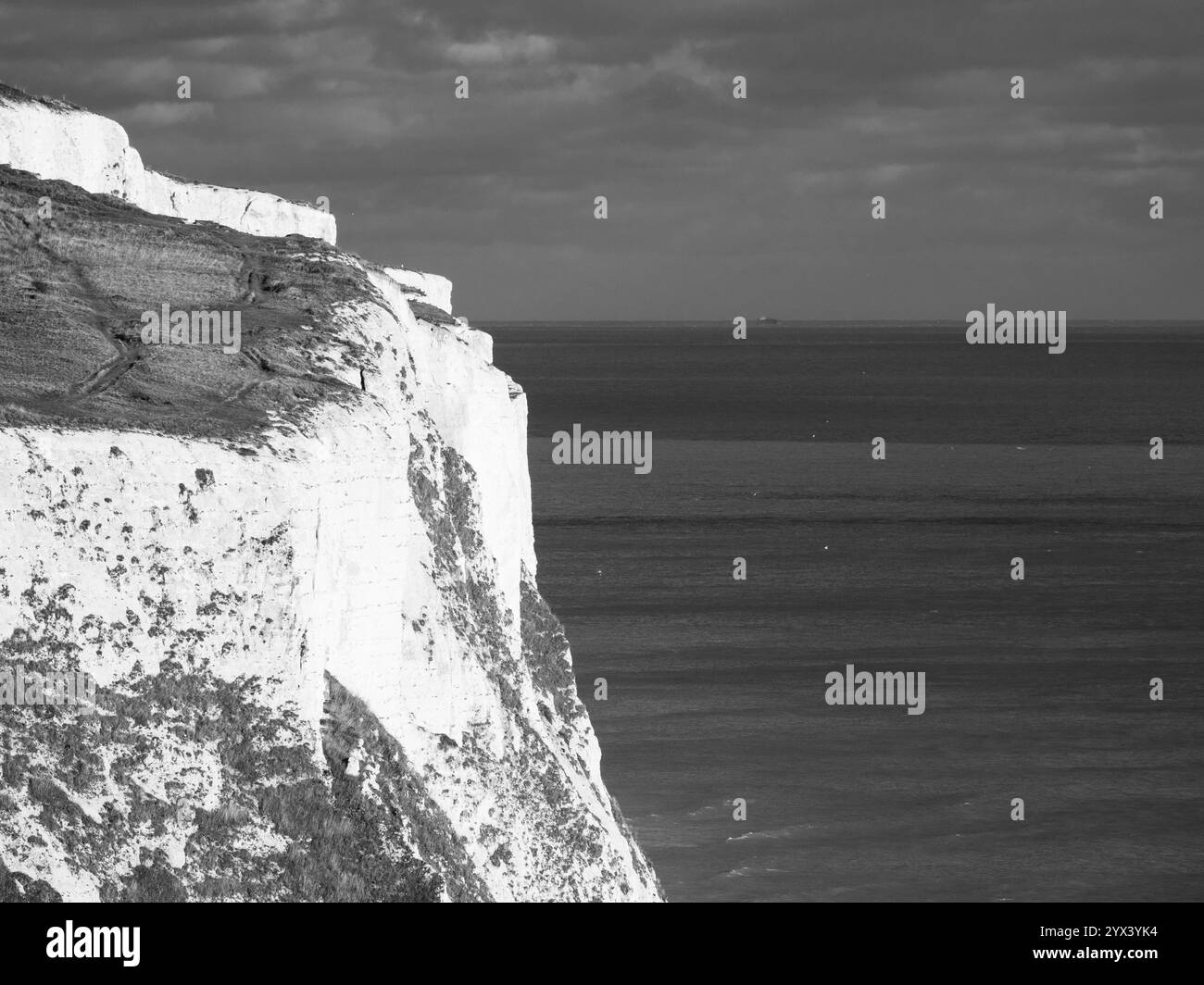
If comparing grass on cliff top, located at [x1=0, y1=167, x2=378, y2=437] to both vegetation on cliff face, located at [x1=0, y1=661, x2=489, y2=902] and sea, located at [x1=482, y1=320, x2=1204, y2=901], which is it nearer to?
vegetation on cliff face, located at [x1=0, y1=661, x2=489, y2=902]

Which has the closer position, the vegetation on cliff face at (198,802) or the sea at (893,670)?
the vegetation on cliff face at (198,802)

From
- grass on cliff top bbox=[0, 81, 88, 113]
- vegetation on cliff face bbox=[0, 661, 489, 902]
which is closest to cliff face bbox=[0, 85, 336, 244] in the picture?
grass on cliff top bbox=[0, 81, 88, 113]

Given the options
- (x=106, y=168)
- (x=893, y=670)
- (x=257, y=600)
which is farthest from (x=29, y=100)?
(x=893, y=670)

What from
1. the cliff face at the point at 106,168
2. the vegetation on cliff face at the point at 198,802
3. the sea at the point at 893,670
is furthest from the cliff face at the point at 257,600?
the sea at the point at 893,670

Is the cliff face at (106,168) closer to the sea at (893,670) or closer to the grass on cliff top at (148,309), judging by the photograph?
the grass on cliff top at (148,309)

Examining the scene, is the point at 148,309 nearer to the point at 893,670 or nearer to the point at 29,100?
the point at 29,100

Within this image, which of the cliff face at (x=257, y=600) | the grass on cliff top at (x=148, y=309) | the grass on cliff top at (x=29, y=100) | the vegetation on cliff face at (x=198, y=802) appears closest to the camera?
the vegetation on cliff face at (x=198, y=802)
